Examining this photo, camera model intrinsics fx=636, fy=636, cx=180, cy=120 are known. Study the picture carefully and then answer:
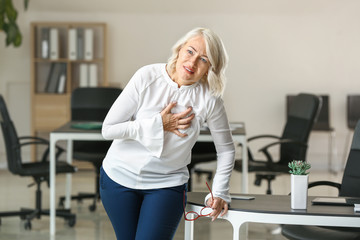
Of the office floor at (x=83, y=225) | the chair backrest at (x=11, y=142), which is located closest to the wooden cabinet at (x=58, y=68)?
the office floor at (x=83, y=225)

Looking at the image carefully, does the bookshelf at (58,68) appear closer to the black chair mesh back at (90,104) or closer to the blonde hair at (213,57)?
the black chair mesh back at (90,104)

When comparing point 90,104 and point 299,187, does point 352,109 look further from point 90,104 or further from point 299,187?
point 299,187

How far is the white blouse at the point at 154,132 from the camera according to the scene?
2510mm

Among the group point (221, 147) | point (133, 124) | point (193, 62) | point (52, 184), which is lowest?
point (52, 184)

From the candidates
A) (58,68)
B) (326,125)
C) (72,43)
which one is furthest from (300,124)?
(58,68)

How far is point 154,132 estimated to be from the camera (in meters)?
2.49

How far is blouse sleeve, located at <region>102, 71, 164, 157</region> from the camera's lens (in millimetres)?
2494

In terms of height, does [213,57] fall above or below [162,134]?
above

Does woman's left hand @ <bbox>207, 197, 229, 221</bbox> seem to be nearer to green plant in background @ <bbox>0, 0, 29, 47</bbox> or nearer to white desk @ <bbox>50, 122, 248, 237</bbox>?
white desk @ <bbox>50, 122, 248, 237</bbox>

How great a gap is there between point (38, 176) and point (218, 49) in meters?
2.86

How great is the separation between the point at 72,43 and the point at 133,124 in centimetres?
544

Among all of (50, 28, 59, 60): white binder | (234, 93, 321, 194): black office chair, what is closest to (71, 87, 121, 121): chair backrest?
(234, 93, 321, 194): black office chair

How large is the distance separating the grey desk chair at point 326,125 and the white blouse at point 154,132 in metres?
5.26

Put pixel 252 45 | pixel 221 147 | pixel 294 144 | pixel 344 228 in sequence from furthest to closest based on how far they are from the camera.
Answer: pixel 252 45
pixel 294 144
pixel 344 228
pixel 221 147
